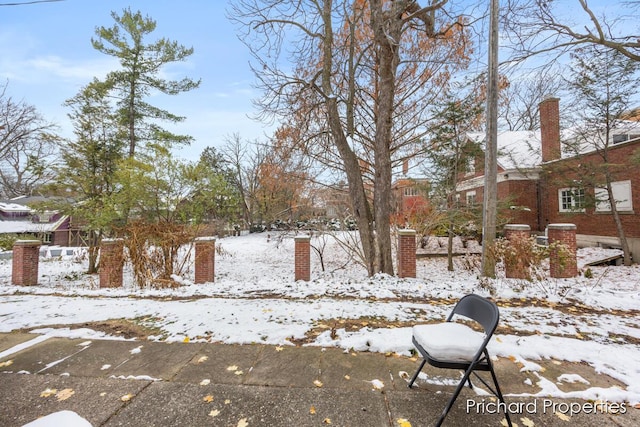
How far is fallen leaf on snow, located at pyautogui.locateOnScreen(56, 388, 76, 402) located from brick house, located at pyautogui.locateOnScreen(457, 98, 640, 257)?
12.3m

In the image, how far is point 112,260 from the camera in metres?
6.84

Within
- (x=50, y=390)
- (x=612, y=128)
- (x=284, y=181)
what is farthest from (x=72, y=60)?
(x=612, y=128)

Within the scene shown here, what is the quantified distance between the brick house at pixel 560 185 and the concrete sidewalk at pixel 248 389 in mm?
10150

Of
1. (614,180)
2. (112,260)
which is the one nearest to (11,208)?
(112,260)

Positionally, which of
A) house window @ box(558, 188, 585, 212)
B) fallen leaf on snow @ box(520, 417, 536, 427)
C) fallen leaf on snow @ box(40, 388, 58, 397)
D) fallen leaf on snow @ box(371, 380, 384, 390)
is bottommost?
fallen leaf on snow @ box(520, 417, 536, 427)

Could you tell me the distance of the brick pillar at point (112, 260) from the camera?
6793 mm

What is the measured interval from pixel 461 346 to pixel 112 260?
8.07m

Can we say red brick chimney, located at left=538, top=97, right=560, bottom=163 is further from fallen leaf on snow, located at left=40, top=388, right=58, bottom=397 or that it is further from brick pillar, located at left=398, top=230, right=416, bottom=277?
fallen leaf on snow, located at left=40, top=388, right=58, bottom=397

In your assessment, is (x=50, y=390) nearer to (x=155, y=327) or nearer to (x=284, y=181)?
(x=155, y=327)

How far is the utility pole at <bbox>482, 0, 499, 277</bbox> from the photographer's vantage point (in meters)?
5.73

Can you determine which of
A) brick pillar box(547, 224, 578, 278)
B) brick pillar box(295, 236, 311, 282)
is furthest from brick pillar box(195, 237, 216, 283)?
brick pillar box(547, 224, 578, 278)

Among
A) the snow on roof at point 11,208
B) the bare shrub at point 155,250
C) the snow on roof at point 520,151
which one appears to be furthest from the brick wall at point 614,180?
the snow on roof at point 11,208

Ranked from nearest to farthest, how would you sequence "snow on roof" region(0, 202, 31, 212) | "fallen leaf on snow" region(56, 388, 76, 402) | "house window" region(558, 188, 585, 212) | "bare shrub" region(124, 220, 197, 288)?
"fallen leaf on snow" region(56, 388, 76, 402)
"bare shrub" region(124, 220, 197, 288)
"house window" region(558, 188, 585, 212)
"snow on roof" region(0, 202, 31, 212)

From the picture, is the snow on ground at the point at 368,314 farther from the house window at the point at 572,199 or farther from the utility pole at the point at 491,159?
the house window at the point at 572,199
